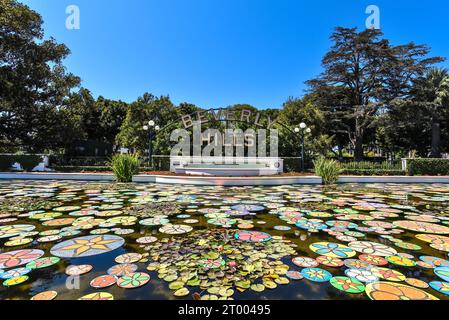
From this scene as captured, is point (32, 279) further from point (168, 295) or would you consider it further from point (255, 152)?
point (255, 152)

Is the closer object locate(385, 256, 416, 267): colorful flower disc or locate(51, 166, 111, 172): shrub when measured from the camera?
locate(385, 256, 416, 267): colorful flower disc

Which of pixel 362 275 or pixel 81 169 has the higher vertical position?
pixel 81 169

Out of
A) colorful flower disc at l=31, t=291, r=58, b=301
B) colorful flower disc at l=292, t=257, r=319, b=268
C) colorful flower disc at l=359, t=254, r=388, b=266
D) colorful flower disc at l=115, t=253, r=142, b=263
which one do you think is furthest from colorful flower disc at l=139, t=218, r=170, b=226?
colorful flower disc at l=359, t=254, r=388, b=266

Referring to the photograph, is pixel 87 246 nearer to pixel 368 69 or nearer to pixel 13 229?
pixel 13 229

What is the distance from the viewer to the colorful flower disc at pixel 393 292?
1966mm

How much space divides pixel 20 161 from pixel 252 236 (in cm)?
1628

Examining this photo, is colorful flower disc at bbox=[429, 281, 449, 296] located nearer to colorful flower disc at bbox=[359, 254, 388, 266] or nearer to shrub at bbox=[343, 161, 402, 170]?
colorful flower disc at bbox=[359, 254, 388, 266]

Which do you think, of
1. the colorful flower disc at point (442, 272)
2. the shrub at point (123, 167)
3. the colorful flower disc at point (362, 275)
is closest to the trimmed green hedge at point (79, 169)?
the shrub at point (123, 167)

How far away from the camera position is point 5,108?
1677cm

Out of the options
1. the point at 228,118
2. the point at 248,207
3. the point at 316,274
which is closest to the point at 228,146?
the point at 228,118

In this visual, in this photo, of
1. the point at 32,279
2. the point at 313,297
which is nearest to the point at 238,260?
the point at 313,297

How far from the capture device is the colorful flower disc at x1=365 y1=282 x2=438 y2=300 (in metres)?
1.97

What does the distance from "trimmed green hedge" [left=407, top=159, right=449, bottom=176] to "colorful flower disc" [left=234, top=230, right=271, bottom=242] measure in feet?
46.0

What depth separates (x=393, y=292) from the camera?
204 cm
